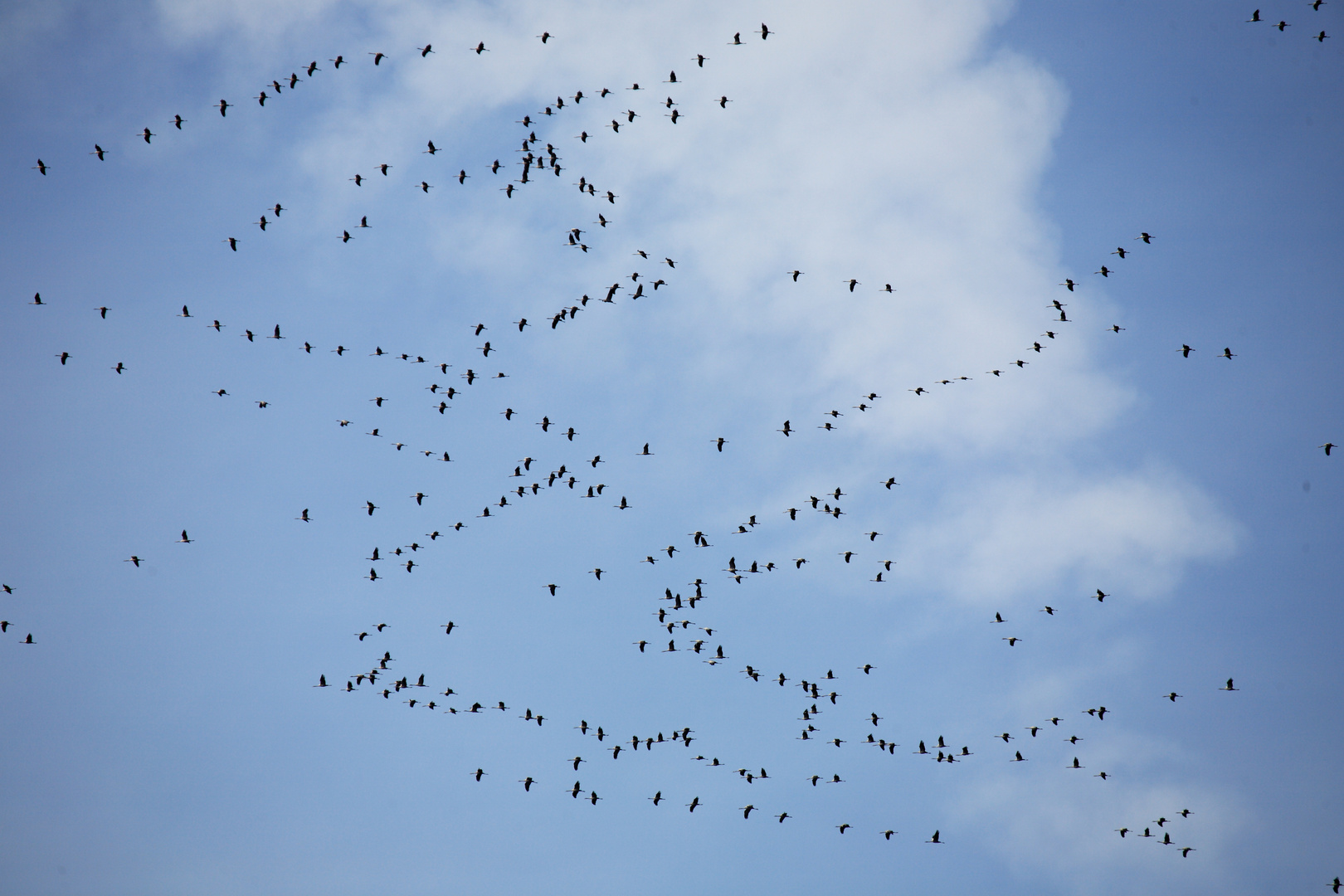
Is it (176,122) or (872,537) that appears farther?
(872,537)

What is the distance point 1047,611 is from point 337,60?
5001cm

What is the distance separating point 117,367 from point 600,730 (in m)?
33.7

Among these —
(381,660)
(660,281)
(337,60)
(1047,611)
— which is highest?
(337,60)

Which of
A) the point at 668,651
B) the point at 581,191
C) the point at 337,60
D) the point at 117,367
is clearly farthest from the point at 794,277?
the point at 117,367

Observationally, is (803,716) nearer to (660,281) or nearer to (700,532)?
(700,532)

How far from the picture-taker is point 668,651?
252ft

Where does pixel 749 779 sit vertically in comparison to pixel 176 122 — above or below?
below

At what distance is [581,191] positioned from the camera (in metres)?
74.4

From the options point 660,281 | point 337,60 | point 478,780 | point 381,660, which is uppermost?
point 337,60

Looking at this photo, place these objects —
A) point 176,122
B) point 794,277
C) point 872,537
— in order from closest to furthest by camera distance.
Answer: point 176,122 → point 794,277 → point 872,537

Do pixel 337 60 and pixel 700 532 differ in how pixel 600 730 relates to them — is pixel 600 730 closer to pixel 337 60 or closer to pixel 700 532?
pixel 700 532

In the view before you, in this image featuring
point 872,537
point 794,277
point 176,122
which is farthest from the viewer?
point 872,537

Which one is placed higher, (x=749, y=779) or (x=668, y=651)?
(x=668, y=651)

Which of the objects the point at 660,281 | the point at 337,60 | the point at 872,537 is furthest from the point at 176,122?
the point at 872,537
